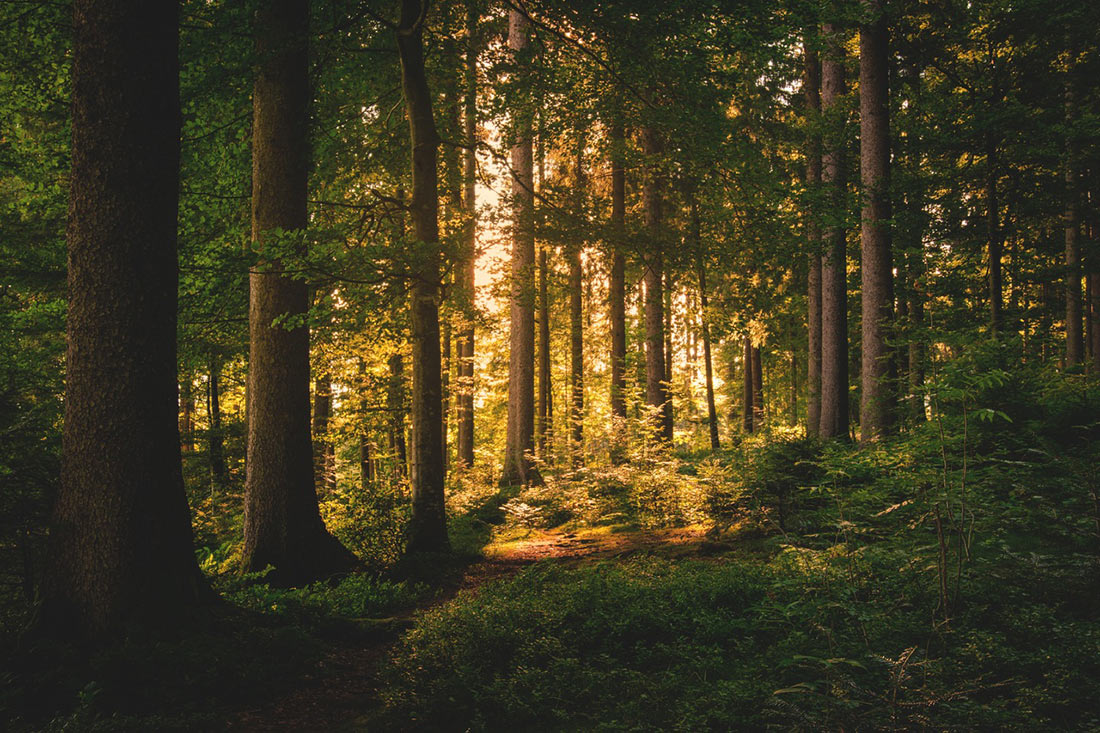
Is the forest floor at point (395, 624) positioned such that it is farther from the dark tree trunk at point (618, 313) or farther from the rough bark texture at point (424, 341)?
the dark tree trunk at point (618, 313)

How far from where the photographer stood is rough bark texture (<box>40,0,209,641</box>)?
15.0 ft

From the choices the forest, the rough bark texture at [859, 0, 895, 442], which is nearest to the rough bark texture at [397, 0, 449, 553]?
the forest

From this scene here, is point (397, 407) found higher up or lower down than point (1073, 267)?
lower down

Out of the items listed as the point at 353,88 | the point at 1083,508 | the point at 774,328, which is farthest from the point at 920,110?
the point at 353,88

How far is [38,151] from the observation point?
9242 millimetres

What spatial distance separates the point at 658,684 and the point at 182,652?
3.74m

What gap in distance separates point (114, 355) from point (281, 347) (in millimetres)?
3080

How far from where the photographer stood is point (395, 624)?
6.48m

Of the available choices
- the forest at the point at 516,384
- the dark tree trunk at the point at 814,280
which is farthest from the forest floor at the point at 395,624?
the dark tree trunk at the point at 814,280

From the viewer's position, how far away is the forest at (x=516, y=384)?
4234 millimetres

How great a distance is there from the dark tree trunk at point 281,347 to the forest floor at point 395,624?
1.81m

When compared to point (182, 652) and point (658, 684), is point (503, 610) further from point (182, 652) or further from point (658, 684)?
point (182, 652)

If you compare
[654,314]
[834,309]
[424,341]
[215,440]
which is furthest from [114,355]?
[834,309]

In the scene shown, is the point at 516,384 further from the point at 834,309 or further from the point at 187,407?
the point at 187,407
